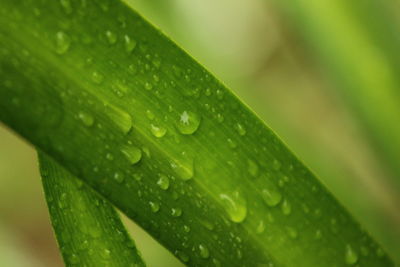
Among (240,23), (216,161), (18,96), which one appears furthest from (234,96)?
(240,23)

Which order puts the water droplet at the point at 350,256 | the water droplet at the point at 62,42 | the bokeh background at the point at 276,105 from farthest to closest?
the bokeh background at the point at 276,105 → the water droplet at the point at 350,256 → the water droplet at the point at 62,42

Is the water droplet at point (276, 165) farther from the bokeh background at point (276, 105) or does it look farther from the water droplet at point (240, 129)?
the bokeh background at point (276, 105)

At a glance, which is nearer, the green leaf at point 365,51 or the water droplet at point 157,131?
the water droplet at point 157,131

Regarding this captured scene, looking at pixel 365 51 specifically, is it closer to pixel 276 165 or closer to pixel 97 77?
pixel 276 165

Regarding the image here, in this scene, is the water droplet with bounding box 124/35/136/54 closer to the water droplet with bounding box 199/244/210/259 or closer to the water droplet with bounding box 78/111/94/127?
the water droplet with bounding box 78/111/94/127

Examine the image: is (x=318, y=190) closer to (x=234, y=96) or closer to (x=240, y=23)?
(x=234, y=96)

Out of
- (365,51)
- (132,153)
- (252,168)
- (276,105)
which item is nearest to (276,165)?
(252,168)

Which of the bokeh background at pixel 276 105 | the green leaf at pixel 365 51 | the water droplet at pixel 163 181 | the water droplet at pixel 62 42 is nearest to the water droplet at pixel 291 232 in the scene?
the water droplet at pixel 163 181
